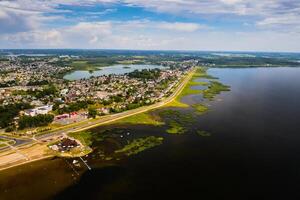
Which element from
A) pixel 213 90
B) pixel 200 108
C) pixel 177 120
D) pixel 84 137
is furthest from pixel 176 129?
pixel 213 90

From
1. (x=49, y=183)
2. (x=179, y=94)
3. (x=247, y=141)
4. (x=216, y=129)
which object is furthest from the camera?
(x=179, y=94)

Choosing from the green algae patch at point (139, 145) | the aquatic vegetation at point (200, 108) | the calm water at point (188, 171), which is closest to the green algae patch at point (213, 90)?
the aquatic vegetation at point (200, 108)

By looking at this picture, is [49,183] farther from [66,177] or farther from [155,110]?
[155,110]

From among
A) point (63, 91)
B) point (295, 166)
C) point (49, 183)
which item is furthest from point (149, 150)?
point (63, 91)

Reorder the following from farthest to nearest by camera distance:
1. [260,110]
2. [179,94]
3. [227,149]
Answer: [179,94] < [260,110] < [227,149]

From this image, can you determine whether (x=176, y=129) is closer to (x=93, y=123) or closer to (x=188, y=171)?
(x=93, y=123)

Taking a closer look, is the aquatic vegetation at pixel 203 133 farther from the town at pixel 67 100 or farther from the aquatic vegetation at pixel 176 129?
the town at pixel 67 100
